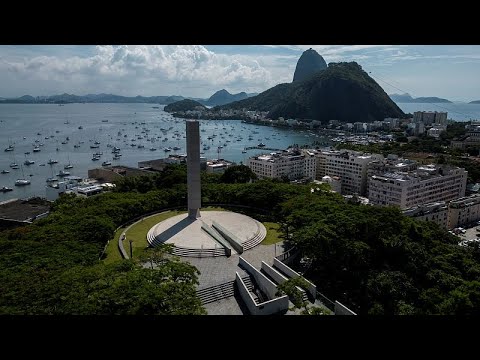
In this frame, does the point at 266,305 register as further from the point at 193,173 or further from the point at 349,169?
the point at 349,169

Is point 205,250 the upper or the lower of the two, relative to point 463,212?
upper

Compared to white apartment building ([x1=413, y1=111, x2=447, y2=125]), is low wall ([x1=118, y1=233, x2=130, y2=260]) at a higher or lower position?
lower

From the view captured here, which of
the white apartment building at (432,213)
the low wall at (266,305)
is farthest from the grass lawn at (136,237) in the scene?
the white apartment building at (432,213)

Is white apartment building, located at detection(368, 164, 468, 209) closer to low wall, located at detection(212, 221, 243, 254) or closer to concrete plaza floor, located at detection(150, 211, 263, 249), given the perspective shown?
concrete plaza floor, located at detection(150, 211, 263, 249)

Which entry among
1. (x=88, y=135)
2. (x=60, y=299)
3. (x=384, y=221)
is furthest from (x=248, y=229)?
(x=88, y=135)

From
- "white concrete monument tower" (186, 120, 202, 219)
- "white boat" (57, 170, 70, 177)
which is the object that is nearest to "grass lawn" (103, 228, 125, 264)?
"white concrete monument tower" (186, 120, 202, 219)

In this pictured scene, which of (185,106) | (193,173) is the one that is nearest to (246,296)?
(193,173)
